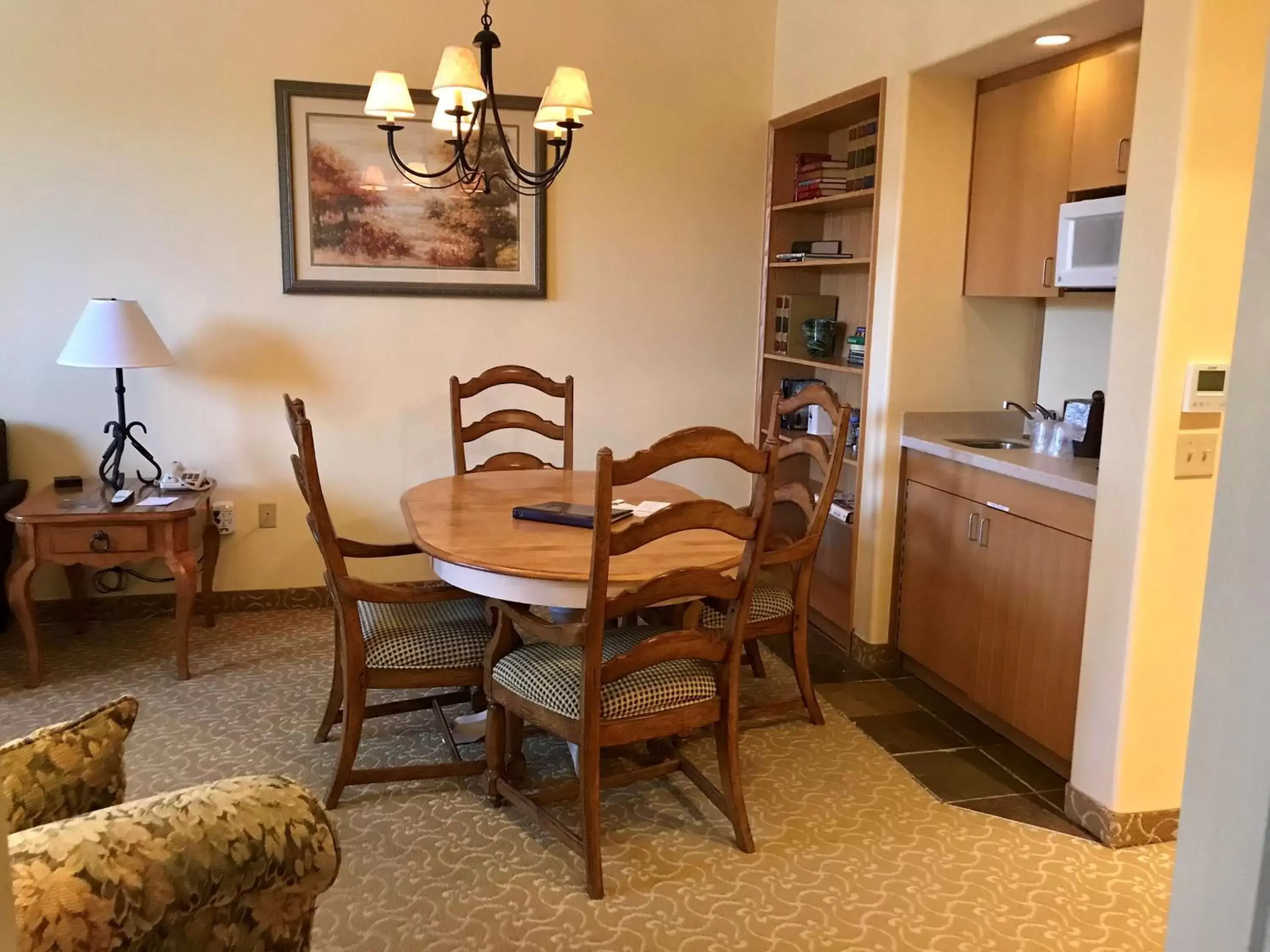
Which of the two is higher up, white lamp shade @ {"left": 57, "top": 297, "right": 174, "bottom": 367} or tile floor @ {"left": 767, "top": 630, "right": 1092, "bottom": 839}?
white lamp shade @ {"left": 57, "top": 297, "right": 174, "bottom": 367}

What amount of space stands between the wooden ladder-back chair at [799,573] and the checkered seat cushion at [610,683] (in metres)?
0.50

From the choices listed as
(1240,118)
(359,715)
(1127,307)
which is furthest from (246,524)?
(1240,118)

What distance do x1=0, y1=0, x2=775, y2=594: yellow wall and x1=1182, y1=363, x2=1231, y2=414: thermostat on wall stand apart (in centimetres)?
239

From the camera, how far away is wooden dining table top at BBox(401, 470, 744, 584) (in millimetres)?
2320

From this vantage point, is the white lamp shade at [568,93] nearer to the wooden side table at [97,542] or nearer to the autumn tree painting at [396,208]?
the autumn tree painting at [396,208]

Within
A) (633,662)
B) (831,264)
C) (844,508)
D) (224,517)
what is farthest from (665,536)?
(224,517)

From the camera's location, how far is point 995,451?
125 inches

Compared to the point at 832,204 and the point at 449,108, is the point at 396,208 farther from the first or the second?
the point at 832,204

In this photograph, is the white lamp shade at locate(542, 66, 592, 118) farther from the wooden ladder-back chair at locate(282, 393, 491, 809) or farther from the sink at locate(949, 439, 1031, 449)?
the sink at locate(949, 439, 1031, 449)

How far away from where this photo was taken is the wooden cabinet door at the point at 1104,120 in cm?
288

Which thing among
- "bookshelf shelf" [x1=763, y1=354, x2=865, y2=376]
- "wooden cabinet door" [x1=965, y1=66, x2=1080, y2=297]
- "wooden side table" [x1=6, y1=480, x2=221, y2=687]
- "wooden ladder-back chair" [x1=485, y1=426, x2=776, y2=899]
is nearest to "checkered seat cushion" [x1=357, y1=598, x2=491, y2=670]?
"wooden ladder-back chair" [x1=485, y1=426, x2=776, y2=899]

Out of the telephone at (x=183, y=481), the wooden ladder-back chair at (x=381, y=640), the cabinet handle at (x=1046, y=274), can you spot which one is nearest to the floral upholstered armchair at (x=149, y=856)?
A: the wooden ladder-back chair at (x=381, y=640)

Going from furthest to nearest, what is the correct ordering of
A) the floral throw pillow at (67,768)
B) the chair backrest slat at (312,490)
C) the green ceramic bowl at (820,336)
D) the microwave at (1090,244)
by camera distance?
the green ceramic bowl at (820,336) → the microwave at (1090,244) → the chair backrest slat at (312,490) → the floral throw pillow at (67,768)

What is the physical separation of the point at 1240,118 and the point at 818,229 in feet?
7.74
